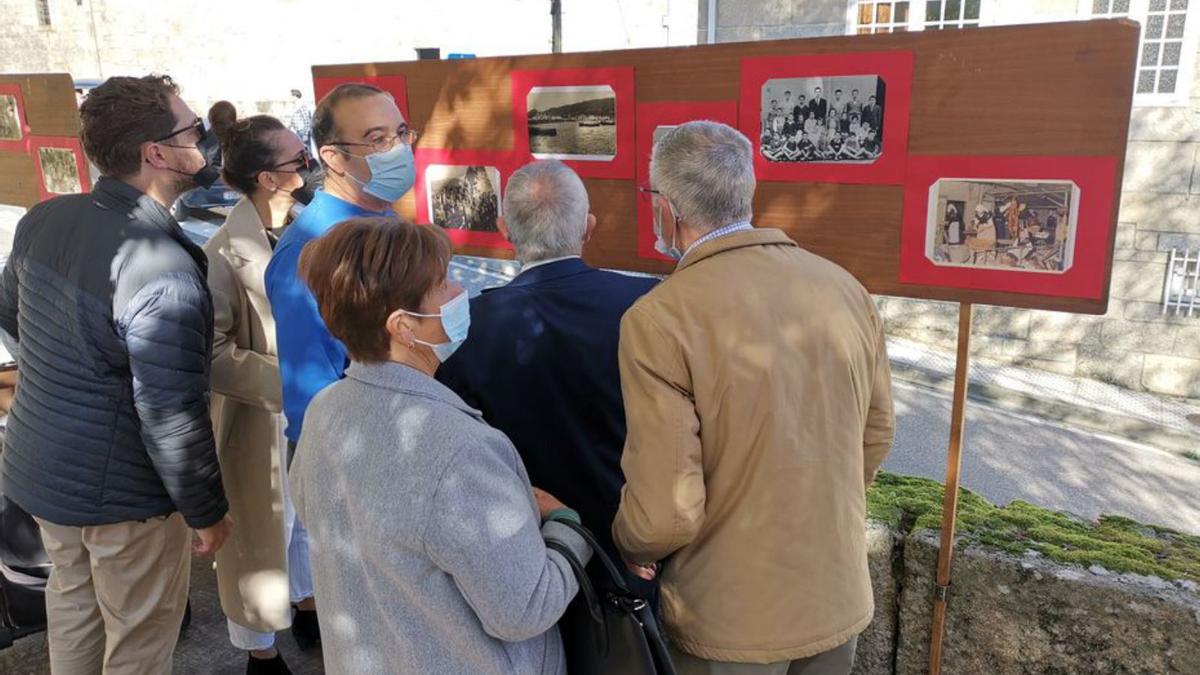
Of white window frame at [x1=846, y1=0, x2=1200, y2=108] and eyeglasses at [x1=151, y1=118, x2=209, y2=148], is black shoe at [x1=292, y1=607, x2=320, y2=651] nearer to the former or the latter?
eyeglasses at [x1=151, y1=118, x2=209, y2=148]

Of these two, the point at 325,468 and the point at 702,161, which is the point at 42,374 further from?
the point at 702,161

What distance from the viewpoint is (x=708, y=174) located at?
194 centimetres

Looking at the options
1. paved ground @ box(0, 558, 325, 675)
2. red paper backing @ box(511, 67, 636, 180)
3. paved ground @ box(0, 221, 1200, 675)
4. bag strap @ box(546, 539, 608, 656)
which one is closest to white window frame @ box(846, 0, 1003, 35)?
paved ground @ box(0, 221, 1200, 675)

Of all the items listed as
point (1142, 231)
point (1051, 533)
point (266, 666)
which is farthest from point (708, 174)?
point (1142, 231)

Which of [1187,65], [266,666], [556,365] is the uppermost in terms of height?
[1187,65]

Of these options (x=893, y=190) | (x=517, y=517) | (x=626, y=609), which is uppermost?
(x=893, y=190)

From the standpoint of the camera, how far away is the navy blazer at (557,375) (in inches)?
83.1

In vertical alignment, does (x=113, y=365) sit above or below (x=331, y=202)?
below

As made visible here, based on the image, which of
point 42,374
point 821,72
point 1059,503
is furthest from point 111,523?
point 1059,503

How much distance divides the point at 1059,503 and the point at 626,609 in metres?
6.10

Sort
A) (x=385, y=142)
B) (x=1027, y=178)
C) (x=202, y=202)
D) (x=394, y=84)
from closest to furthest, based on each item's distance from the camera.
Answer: (x=1027, y=178)
(x=385, y=142)
(x=394, y=84)
(x=202, y=202)

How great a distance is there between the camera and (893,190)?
2500mm

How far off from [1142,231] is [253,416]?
9.36 metres

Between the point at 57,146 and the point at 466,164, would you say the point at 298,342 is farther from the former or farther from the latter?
the point at 57,146
